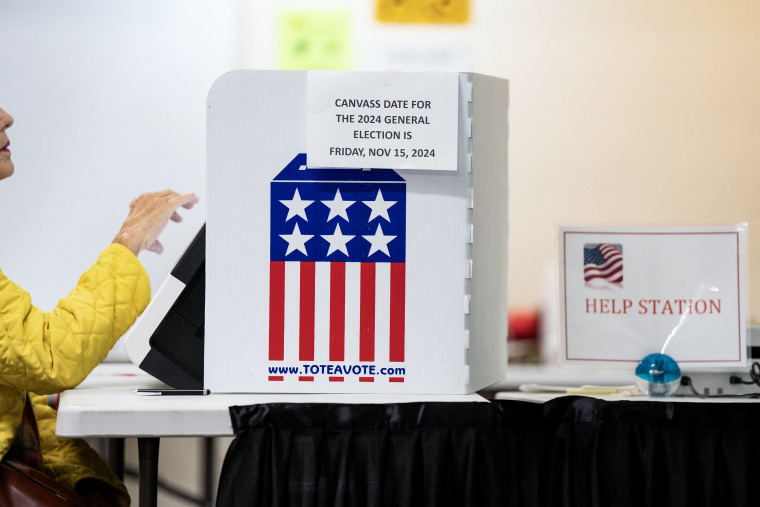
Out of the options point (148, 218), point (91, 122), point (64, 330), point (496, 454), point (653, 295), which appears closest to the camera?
point (496, 454)

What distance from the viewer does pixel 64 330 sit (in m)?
1.03

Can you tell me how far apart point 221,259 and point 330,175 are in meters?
0.20

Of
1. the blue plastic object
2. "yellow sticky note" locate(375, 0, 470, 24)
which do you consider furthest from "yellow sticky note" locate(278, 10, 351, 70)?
the blue plastic object

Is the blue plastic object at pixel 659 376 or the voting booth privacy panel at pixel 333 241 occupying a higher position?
the voting booth privacy panel at pixel 333 241

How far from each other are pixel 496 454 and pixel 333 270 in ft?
1.10

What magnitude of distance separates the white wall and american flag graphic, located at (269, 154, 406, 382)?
1.28m

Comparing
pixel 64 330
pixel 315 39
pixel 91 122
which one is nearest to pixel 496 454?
pixel 64 330

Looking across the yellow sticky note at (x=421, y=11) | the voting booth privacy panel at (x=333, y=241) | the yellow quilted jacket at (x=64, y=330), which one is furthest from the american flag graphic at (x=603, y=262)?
the yellow sticky note at (x=421, y=11)

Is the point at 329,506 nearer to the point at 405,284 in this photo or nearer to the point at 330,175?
the point at 405,284

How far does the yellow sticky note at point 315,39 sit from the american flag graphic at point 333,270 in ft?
5.05

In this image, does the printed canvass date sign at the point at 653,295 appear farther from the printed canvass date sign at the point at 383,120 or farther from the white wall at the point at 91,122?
the white wall at the point at 91,122

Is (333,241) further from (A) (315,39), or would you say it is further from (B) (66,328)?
(A) (315,39)

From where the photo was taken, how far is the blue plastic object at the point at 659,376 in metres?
1.12

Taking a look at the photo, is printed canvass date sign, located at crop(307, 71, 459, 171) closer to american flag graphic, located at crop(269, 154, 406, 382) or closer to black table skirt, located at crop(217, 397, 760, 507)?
american flag graphic, located at crop(269, 154, 406, 382)
